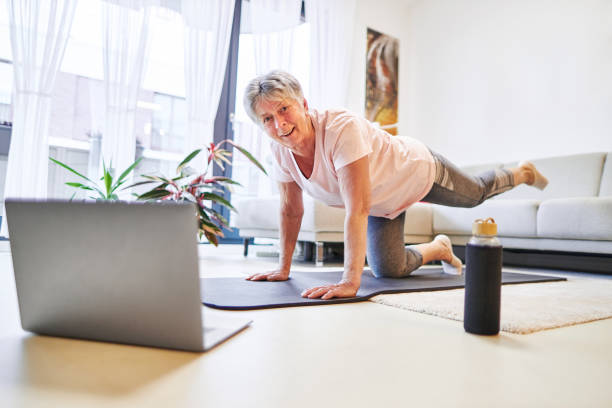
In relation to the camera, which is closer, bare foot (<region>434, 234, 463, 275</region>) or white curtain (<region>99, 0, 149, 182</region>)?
bare foot (<region>434, 234, 463, 275</region>)

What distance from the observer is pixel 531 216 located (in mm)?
2678

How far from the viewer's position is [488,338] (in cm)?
91

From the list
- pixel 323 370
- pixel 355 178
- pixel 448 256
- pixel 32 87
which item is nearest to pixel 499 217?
pixel 448 256

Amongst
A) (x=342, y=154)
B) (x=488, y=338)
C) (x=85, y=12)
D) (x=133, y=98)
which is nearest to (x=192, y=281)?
(x=488, y=338)

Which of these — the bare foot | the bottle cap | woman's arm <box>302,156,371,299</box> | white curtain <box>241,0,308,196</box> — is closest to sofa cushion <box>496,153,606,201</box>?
the bare foot

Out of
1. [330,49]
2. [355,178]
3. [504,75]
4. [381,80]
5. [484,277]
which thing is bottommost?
[484,277]

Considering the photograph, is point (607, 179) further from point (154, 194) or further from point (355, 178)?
point (154, 194)

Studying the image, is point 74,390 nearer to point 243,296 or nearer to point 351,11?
point 243,296

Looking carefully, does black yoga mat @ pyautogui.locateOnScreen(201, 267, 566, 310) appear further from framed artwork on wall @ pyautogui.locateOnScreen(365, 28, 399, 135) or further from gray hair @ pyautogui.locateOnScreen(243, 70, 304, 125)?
framed artwork on wall @ pyautogui.locateOnScreen(365, 28, 399, 135)

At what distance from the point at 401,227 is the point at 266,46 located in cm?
279

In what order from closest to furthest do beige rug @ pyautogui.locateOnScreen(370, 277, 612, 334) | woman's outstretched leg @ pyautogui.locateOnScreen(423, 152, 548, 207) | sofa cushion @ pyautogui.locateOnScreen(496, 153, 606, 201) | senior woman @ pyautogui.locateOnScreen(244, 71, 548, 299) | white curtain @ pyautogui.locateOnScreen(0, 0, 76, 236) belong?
1. beige rug @ pyautogui.locateOnScreen(370, 277, 612, 334)
2. senior woman @ pyautogui.locateOnScreen(244, 71, 548, 299)
3. woman's outstretched leg @ pyautogui.locateOnScreen(423, 152, 548, 207)
4. white curtain @ pyautogui.locateOnScreen(0, 0, 76, 236)
5. sofa cushion @ pyautogui.locateOnScreen(496, 153, 606, 201)

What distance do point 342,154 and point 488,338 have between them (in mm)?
671

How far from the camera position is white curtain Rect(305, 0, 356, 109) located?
14.2ft

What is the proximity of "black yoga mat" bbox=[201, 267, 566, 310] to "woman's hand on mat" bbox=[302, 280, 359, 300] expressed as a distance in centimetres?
1
